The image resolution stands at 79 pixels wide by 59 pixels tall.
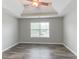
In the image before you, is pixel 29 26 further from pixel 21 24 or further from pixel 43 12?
pixel 43 12

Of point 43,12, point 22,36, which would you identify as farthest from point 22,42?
point 43,12

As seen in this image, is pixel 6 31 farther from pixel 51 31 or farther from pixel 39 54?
pixel 51 31

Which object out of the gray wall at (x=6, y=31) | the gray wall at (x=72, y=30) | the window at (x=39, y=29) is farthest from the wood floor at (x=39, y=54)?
the window at (x=39, y=29)

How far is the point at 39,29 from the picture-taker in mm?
8398

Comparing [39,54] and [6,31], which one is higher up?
[6,31]

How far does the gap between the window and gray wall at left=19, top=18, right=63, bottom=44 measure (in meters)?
0.33

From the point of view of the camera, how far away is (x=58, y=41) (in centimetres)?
802

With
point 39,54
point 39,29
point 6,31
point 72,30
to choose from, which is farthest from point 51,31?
point 6,31

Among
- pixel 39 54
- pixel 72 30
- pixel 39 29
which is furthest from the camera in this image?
pixel 39 29

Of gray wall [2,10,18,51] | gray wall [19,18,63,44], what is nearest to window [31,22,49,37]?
gray wall [19,18,63,44]

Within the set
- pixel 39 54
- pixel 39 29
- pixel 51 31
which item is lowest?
pixel 39 54

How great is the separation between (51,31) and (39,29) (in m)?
1.02

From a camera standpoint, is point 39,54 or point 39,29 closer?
point 39,54

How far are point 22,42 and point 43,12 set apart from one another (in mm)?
3224
